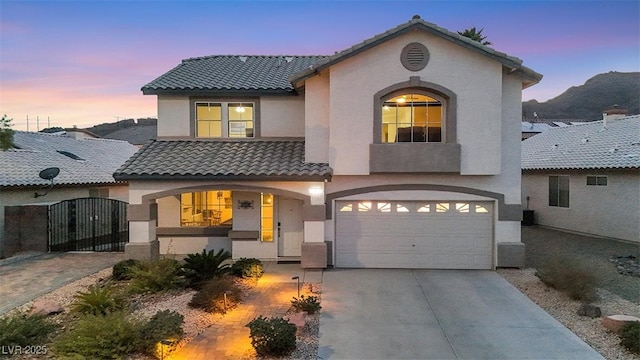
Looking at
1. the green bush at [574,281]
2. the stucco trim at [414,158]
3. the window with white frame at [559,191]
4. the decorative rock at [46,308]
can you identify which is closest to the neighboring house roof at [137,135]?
the decorative rock at [46,308]

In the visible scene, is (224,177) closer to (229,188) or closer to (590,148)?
(229,188)

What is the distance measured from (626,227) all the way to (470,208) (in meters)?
8.95

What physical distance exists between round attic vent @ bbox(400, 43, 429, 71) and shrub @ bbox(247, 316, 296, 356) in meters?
9.23

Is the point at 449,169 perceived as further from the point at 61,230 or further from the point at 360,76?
the point at 61,230

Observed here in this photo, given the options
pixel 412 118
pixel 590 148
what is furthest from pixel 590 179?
pixel 412 118

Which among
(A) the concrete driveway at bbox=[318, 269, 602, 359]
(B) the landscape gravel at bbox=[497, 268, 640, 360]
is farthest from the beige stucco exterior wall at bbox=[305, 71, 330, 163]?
(B) the landscape gravel at bbox=[497, 268, 640, 360]

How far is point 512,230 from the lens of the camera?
12.7 metres

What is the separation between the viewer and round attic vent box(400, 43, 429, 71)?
12383mm

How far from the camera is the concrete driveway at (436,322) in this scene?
7074 millimetres

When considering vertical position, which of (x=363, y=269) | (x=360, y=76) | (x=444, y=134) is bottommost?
(x=363, y=269)

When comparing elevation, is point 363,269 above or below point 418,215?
below

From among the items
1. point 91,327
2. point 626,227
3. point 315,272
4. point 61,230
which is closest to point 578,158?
point 626,227

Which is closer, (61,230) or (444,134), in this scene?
(444,134)

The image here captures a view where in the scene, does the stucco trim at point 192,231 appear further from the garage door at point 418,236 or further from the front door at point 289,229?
the garage door at point 418,236
